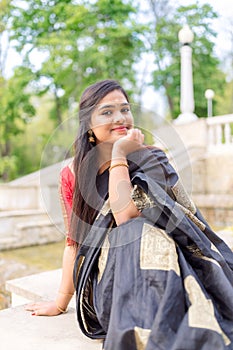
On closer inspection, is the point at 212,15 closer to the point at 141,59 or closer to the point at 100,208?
the point at 141,59

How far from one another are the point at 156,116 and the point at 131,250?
1.63 feet

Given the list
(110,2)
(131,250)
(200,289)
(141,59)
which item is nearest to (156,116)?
(131,250)

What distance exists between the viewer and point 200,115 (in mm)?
12375

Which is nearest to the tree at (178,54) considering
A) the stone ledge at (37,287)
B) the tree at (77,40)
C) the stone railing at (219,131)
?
the tree at (77,40)

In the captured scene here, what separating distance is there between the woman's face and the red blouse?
0.20 m

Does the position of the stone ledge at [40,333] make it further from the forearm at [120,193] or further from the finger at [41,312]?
the forearm at [120,193]

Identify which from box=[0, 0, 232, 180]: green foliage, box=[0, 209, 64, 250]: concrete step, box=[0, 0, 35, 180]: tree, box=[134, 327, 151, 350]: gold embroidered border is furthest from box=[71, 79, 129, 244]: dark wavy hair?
box=[0, 0, 35, 180]: tree

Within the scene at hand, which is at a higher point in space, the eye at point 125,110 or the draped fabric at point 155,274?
the eye at point 125,110

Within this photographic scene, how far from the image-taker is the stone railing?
6.82 metres

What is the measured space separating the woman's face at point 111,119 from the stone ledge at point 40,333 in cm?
68

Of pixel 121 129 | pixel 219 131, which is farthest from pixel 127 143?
pixel 219 131

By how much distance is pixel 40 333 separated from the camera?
133 cm

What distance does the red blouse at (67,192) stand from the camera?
141 centimetres

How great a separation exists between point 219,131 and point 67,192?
19.8 ft
